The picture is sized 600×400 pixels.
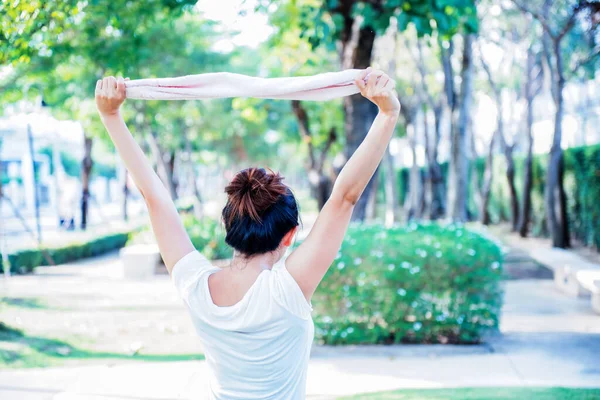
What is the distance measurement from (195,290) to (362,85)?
923 mm

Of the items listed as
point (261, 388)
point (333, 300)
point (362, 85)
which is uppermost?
point (362, 85)

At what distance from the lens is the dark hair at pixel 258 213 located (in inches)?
74.6

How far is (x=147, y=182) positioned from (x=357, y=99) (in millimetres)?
6662

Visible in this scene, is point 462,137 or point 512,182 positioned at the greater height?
point 462,137

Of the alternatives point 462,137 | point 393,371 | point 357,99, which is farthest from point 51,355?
point 462,137

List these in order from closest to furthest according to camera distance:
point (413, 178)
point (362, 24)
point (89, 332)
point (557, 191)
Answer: point (362, 24)
point (89, 332)
point (557, 191)
point (413, 178)

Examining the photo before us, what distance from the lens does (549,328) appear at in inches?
292

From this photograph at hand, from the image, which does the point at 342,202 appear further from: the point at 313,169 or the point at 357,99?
the point at 313,169

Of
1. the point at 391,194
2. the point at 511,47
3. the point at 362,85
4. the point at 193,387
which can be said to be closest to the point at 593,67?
the point at 511,47

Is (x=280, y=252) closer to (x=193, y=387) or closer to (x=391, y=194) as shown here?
(x=193, y=387)

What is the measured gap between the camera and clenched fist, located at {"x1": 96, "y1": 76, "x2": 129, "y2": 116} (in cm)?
216

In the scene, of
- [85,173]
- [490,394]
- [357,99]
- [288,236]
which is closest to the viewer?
[288,236]

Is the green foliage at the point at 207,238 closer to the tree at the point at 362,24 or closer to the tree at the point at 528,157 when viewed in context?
the tree at the point at 362,24

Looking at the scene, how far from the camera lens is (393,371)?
5719 millimetres
